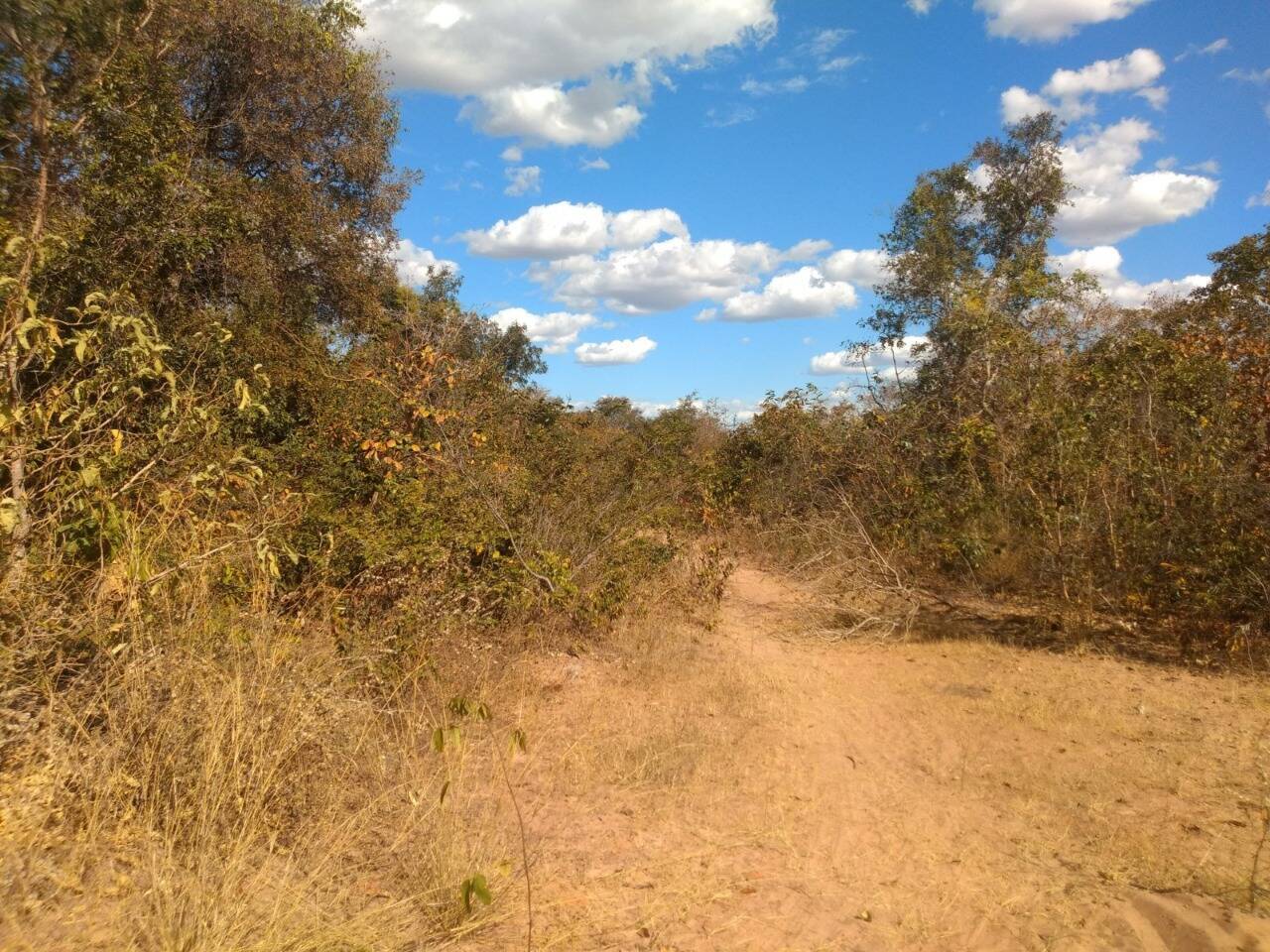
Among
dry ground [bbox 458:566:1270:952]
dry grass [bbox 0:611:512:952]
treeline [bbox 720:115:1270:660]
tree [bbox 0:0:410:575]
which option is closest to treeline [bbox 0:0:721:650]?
tree [bbox 0:0:410:575]

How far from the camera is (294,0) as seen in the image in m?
10.5

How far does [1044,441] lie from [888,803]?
4.79m

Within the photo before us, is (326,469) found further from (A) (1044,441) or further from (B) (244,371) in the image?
(A) (1044,441)

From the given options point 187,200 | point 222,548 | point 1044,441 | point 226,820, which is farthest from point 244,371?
point 1044,441

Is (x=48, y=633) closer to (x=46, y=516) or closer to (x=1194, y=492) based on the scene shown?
(x=46, y=516)

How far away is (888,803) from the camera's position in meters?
4.40

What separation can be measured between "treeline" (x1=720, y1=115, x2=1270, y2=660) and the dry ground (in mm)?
1073

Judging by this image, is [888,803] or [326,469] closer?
[888,803]

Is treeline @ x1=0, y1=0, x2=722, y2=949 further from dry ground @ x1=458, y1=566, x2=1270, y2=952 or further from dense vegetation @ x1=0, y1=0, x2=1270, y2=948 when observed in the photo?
dry ground @ x1=458, y1=566, x2=1270, y2=952

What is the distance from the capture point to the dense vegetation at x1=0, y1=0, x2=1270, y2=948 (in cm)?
289

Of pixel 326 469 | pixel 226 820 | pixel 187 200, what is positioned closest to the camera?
pixel 226 820

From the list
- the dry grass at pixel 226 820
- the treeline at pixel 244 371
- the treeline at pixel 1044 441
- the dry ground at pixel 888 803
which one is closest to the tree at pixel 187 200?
the treeline at pixel 244 371

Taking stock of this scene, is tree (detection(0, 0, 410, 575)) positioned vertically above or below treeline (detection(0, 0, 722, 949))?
above

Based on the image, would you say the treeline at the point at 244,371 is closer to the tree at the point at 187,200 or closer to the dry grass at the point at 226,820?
the tree at the point at 187,200
